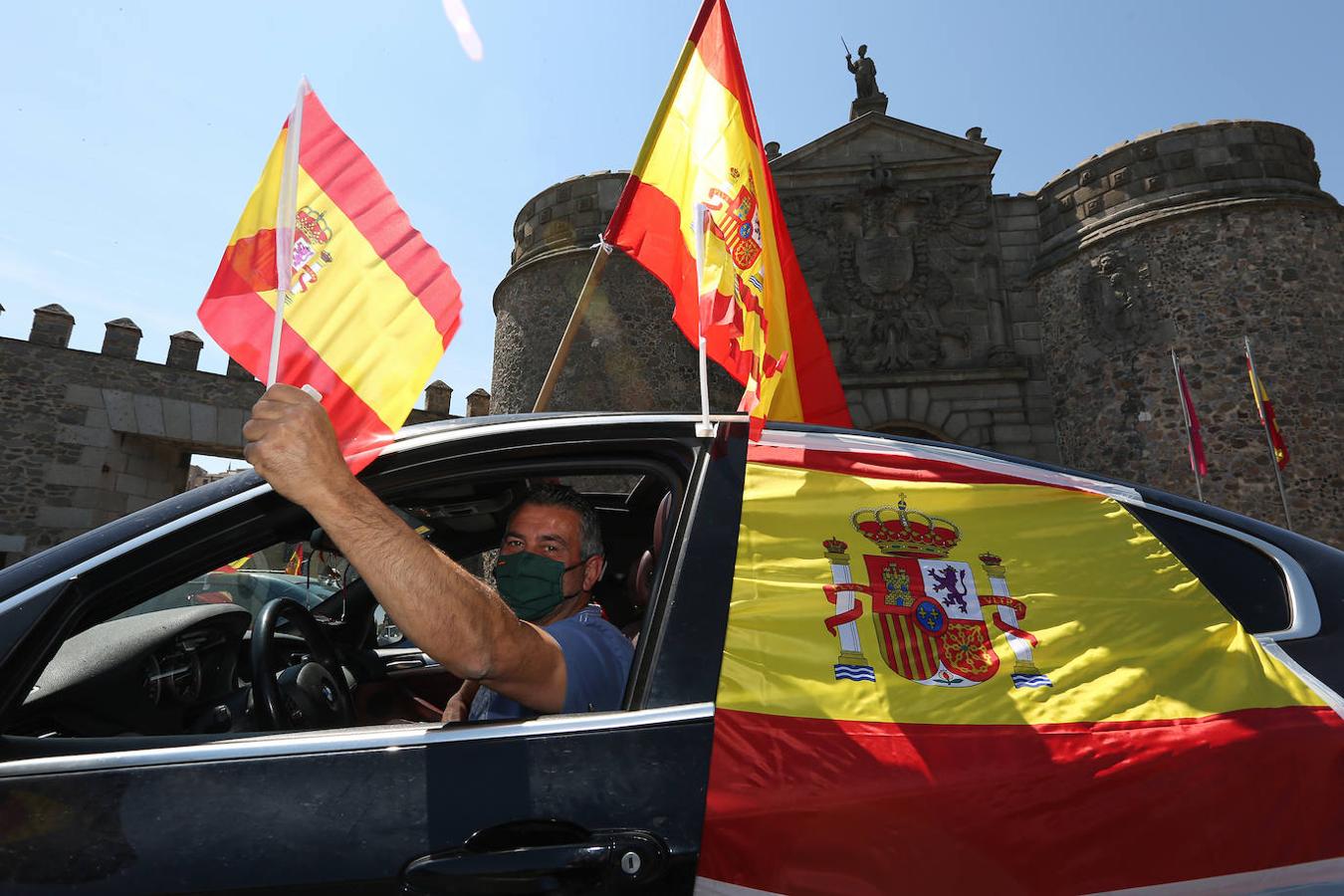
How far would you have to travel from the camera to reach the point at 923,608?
52.3 inches

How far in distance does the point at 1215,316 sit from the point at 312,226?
585 inches

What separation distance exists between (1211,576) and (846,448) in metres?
0.73

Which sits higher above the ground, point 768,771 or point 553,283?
point 553,283

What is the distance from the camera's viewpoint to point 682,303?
2678mm

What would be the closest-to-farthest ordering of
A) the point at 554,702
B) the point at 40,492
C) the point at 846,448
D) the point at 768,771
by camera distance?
the point at 768,771
the point at 554,702
the point at 846,448
the point at 40,492

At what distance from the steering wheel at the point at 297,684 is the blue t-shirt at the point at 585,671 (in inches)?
15.0

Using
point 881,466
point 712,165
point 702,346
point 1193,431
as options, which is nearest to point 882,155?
point 1193,431

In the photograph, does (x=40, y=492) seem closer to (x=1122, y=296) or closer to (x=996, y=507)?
(x=996, y=507)

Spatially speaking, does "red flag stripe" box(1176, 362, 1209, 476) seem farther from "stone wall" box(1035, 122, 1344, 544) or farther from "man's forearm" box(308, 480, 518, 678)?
"man's forearm" box(308, 480, 518, 678)

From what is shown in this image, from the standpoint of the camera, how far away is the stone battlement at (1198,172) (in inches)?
507

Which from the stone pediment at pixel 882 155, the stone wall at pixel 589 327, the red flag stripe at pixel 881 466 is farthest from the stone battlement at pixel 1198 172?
the red flag stripe at pixel 881 466

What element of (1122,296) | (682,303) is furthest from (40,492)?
(1122,296)

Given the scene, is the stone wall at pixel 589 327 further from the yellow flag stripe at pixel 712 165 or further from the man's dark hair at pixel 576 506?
the man's dark hair at pixel 576 506

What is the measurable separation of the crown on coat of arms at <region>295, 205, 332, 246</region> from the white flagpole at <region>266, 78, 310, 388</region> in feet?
0.11
